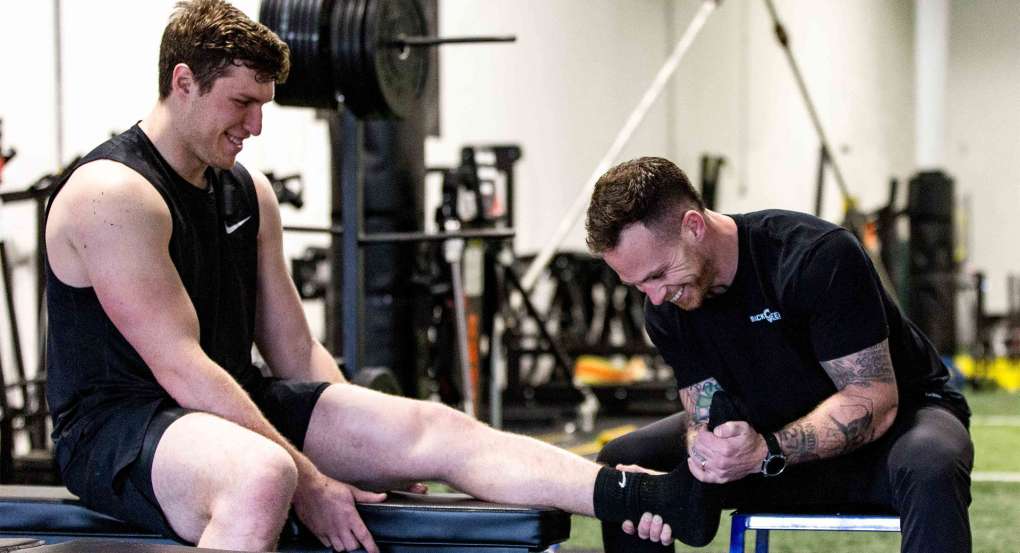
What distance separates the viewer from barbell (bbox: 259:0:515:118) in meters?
3.61

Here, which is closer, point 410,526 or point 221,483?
point 221,483

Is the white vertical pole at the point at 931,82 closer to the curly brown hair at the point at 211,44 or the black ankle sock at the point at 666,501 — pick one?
the black ankle sock at the point at 666,501

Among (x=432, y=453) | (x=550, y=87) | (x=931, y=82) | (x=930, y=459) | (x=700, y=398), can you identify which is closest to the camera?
(x=930, y=459)

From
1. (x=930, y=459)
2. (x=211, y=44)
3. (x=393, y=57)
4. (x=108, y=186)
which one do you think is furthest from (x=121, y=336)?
(x=393, y=57)

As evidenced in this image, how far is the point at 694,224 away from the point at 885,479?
1.80 ft

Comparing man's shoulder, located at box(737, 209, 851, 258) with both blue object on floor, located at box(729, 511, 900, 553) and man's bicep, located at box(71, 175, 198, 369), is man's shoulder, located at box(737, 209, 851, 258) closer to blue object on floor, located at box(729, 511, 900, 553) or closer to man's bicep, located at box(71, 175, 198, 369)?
blue object on floor, located at box(729, 511, 900, 553)

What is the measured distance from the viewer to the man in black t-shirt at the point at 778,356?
2041 millimetres

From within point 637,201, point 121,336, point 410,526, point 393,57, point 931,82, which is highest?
point 931,82

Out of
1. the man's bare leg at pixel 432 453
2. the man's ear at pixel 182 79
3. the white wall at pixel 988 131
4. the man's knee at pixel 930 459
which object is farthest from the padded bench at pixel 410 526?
the white wall at pixel 988 131

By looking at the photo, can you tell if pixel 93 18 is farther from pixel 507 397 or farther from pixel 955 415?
pixel 955 415

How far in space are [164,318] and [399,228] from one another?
2.75 meters

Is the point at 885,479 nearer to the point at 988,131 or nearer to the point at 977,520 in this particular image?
the point at 977,520

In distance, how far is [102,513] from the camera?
7.36ft

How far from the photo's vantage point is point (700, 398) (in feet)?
7.36
